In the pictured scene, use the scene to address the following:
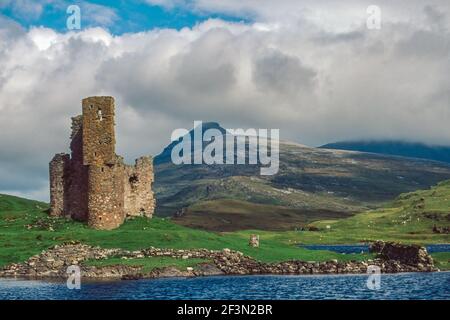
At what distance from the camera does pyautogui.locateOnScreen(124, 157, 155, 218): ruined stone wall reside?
9075 centimetres

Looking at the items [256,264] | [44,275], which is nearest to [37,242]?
[44,275]

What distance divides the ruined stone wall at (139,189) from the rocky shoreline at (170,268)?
48.1 ft

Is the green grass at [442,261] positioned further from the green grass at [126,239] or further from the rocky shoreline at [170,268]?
the green grass at [126,239]

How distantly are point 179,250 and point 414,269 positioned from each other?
27.3 m

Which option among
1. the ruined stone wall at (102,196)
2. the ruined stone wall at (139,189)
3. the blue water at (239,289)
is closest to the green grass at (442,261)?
the blue water at (239,289)

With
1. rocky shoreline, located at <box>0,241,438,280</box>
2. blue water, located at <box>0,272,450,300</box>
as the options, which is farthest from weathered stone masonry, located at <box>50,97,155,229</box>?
blue water, located at <box>0,272,450,300</box>

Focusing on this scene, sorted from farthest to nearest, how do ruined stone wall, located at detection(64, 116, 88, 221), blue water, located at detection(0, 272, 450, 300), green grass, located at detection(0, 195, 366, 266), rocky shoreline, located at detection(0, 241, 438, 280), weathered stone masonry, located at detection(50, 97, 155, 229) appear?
ruined stone wall, located at detection(64, 116, 88, 221)
weathered stone masonry, located at detection(50, 97, 155, 229)
green grass, located at detection(0, 195, 366, 266)
rocky shoreline, located at detection(0, 241, 438, 280)
blue water, located at detection(0, 272, 450, 300)

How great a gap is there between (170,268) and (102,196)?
582 inches

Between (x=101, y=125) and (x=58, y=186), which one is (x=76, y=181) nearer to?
(x=58, y=186)

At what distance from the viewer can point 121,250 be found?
76188 mm

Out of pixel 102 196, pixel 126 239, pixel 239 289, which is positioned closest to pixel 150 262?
pixel 126 239

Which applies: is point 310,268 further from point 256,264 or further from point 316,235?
point 316,235

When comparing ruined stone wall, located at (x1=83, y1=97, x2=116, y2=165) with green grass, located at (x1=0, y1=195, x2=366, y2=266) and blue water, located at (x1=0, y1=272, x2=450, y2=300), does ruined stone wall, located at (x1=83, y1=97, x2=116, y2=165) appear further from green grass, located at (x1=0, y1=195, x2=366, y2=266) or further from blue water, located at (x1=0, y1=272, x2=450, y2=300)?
blue water, located at (x1=0, y1=272, x2=450, y2=300)

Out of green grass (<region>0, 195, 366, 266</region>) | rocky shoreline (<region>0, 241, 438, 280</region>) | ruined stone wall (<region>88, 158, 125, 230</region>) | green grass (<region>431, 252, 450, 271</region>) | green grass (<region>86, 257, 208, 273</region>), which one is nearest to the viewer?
rocky shoreline (<region>0, 241, 438, 280</region>)
